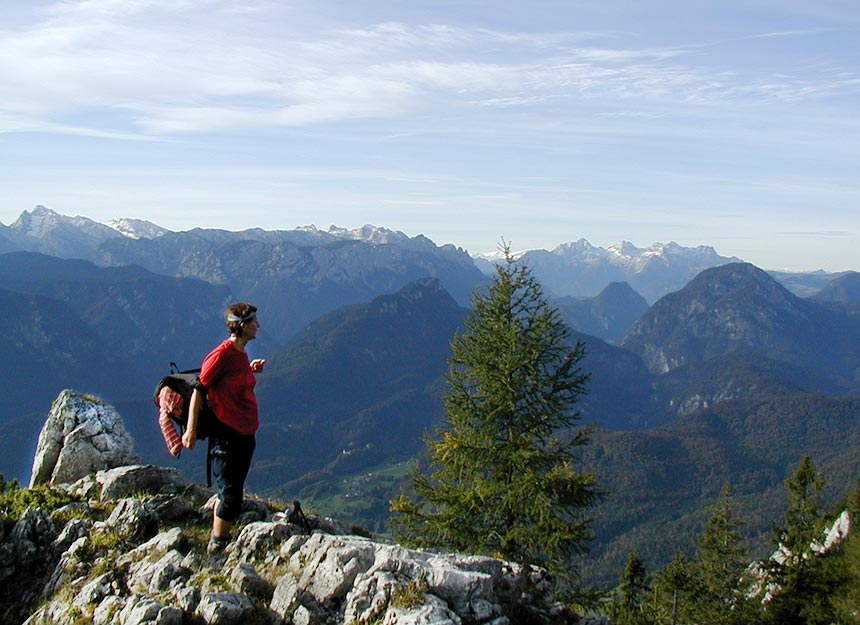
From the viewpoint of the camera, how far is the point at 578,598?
16.7 meters

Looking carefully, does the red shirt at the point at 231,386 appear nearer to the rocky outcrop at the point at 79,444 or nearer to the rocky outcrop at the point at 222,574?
the rocky outcrop at the point at 222,574

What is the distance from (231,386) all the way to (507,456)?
978 centimetres

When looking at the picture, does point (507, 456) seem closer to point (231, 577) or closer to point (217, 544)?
point (217, 544)

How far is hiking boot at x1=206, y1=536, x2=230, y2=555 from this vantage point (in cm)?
1116

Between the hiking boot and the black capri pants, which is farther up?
the black capri pants

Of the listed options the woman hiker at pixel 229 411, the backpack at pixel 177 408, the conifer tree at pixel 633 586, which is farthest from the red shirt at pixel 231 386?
the conifer tree at pixel 633 586

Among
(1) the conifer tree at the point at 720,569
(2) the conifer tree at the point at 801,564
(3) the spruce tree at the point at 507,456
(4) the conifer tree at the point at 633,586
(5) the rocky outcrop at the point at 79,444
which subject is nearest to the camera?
(5) the rocky outcrop at the point at 79,444

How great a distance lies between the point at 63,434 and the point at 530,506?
43.0 ft

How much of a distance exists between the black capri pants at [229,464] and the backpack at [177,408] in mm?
302

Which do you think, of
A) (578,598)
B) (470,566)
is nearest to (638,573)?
(578,598)

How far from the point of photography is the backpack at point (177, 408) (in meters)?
10.8

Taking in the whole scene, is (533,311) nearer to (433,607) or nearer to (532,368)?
(532,368)

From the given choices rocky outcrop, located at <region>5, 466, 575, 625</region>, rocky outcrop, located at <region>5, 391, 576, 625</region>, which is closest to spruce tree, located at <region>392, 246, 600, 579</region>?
rocky outcrop, located at <region>5, 391, 576, 625</region>

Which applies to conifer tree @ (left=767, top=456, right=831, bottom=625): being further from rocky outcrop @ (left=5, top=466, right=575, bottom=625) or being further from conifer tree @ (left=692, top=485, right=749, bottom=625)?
rocky outcrop @ (left=5, top=466, right=575, bottom=625)
